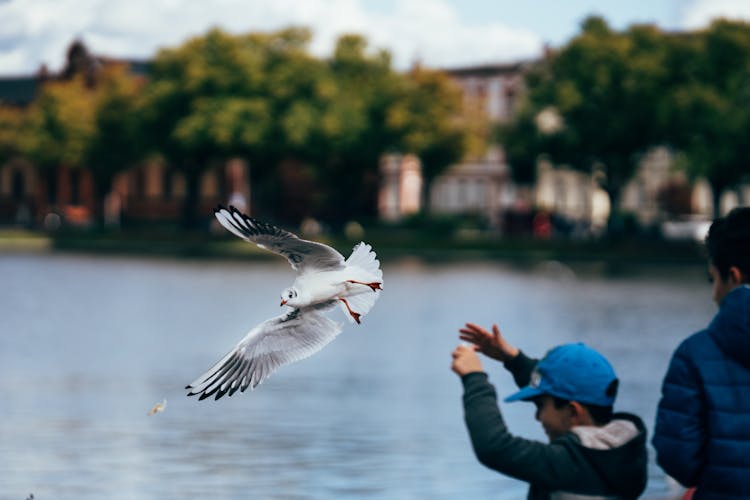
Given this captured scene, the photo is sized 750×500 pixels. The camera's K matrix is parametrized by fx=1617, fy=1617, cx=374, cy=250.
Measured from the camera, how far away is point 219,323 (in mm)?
32906

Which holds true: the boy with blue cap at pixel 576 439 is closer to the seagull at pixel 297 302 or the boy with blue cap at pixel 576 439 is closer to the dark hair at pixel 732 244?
the dark hair at pixel 732 244

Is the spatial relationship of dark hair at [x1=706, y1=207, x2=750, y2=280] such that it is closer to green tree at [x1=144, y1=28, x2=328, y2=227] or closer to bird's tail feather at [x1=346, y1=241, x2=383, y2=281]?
bird's tail feather at [x1=346, y1=241, x2=383, y2=281]

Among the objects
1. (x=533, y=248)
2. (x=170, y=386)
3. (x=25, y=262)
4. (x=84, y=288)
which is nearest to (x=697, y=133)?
(x=533, y=248)

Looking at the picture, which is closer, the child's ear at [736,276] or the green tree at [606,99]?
the child's ear at [736,276]

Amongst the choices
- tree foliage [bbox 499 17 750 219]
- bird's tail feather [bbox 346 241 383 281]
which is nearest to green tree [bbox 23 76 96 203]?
tree foliage [bbox 499 17 750 219]

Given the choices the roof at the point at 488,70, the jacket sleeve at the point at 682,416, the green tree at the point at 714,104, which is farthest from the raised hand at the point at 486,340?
the roof at the point at 488,70

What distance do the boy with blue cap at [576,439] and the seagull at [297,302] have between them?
30.2 inches

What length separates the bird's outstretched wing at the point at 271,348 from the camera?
6215mm

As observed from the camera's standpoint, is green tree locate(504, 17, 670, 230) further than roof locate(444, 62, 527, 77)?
No

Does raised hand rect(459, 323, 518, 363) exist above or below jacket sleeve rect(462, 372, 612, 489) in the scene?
above

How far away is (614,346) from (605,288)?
1899cm

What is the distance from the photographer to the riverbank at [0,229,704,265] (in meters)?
69.2

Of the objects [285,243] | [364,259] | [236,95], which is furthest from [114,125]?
[364,259]

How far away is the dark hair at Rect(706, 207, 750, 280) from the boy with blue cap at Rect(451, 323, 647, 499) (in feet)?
1.68
